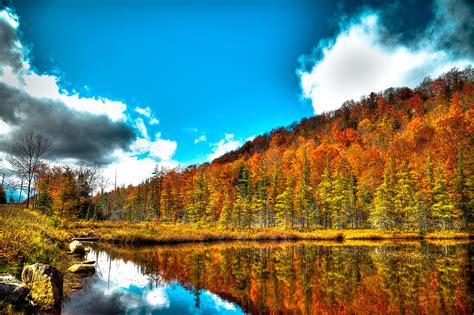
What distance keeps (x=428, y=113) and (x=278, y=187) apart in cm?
6676

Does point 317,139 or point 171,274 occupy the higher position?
point 317,139

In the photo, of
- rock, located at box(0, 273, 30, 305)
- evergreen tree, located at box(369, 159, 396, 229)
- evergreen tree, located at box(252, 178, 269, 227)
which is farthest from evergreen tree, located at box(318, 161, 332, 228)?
rock, located at box(0, 273, 30, 305)

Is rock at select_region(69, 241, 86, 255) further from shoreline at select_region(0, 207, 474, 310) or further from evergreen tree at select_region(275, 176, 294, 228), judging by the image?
evergreen tree at select_region(275, 176, 294, 228)

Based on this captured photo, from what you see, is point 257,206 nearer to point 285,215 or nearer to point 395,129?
point 285,215

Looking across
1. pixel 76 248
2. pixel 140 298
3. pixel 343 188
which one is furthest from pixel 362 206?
pixel 140 298

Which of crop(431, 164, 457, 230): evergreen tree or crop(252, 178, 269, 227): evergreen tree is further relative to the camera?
crop(252, 178, 269, 227): evergreen tree

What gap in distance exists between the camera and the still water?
10.4 m

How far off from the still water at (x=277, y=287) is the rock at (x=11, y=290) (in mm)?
1777

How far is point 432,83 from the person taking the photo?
12250cm

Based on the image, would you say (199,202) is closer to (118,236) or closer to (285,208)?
(285,208)

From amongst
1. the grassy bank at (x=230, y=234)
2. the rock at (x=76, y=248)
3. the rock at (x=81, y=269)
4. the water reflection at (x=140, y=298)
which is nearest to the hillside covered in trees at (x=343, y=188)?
the grassy bank at (x=230, y=234)

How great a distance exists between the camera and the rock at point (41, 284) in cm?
933

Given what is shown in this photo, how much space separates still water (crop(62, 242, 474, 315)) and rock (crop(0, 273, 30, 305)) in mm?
1777

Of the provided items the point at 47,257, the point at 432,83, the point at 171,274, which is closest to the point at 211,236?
the point at 171,274
